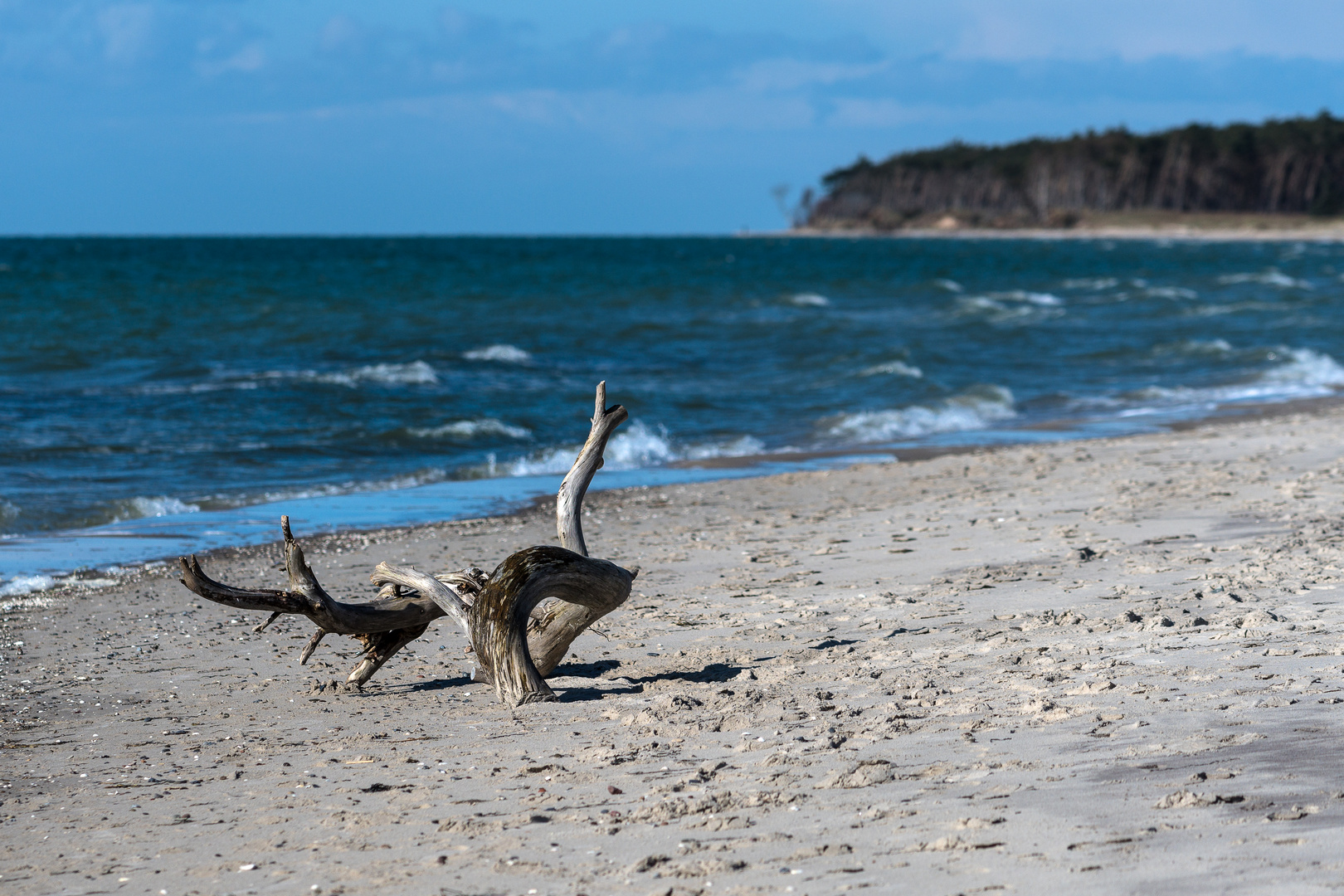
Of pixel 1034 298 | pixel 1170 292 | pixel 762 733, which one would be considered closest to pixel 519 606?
pixel 762 733

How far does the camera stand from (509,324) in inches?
1266

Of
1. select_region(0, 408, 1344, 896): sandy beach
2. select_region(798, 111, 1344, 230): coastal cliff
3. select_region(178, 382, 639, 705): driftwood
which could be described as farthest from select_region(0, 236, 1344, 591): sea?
select_region(798, 111, 1344, 230): coastal cliff

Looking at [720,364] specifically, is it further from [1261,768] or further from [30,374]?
[1261,768]

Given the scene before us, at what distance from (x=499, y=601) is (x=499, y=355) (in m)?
19.2

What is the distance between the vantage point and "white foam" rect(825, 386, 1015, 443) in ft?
54.5

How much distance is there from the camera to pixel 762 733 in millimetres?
5020

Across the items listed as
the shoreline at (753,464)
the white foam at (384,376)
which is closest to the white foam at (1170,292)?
the shoreline at (753,464)

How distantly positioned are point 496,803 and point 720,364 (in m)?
20.2

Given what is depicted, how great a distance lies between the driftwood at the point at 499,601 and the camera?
18.7 ft

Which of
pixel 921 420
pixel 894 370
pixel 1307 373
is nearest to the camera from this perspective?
pixel 921 420

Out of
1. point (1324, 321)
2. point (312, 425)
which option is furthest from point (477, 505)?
point (1324, 321)

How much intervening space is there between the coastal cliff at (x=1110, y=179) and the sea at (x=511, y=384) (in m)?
102

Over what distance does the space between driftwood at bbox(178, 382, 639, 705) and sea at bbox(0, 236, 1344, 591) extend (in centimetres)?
354

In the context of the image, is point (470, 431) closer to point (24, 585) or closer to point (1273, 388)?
point (24, 585)
